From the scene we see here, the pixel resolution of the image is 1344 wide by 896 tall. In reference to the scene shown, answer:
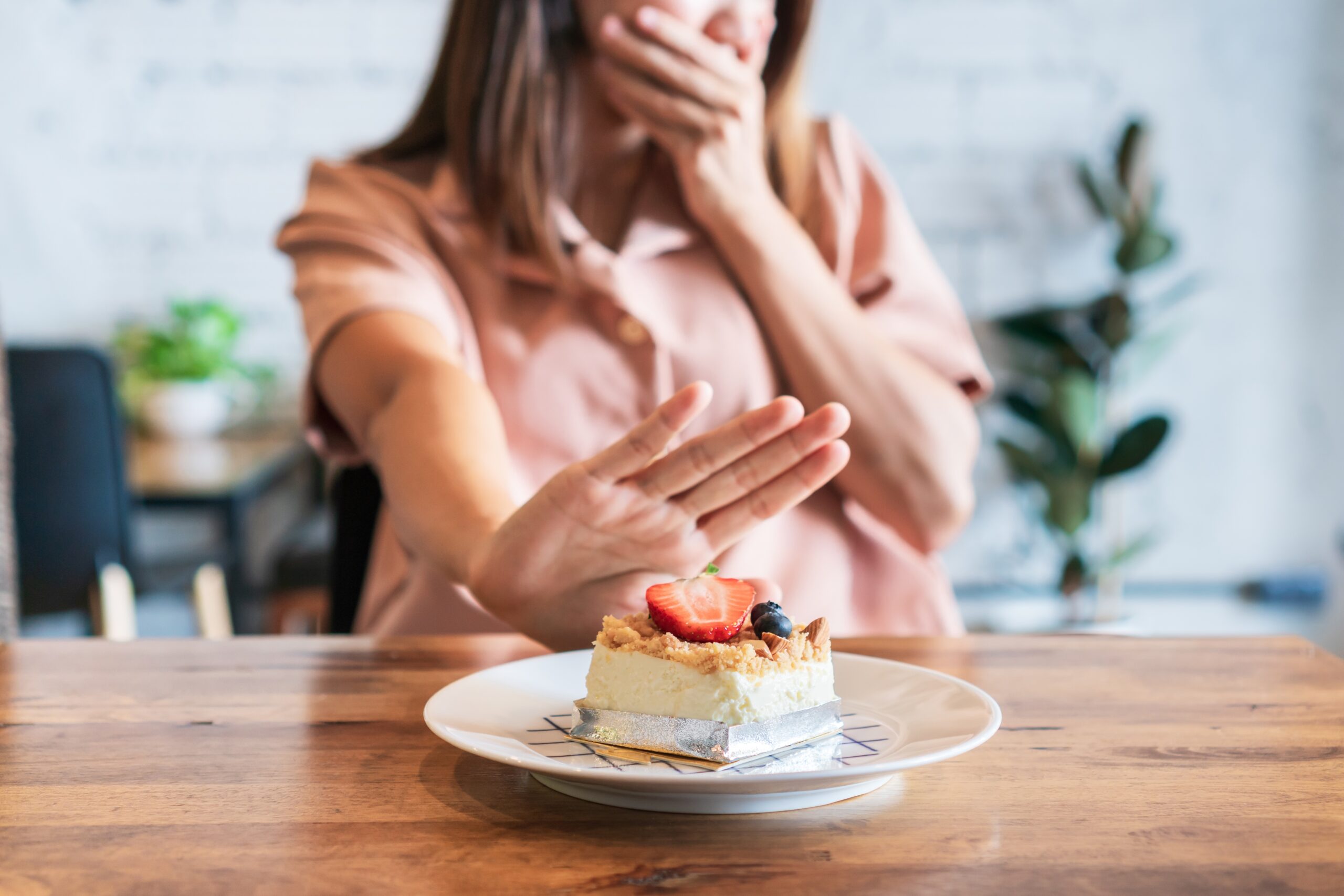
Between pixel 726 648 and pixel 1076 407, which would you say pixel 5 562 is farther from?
pixel 1076 407

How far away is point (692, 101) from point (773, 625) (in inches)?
28.0

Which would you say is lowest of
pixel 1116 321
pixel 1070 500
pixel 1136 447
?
pixel 1070 500

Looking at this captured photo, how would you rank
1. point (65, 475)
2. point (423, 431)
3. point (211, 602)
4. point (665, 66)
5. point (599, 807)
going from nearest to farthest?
point (599, 807)
point (423, 431)
point (665, 66)
point (65, 475)
point (211, 602)

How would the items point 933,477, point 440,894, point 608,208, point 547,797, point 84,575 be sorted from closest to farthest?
point 440,894 < point 547,797 < point 933,477 < point 608,208 < point 84,575

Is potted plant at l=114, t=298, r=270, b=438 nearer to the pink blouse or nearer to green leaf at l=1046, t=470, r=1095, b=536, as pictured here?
the pink blouse

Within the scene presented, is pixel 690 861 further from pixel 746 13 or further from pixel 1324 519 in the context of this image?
pixel 1324 519

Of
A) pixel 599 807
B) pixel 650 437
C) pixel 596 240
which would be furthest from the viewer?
pixel 596 240

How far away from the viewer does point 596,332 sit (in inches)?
44.8

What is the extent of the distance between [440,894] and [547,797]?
4.2 inches

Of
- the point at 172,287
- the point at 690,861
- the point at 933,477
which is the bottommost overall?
the point at 172,287

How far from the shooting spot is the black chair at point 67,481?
1.92 m

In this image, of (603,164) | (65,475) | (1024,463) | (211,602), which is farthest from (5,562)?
(1024,463)

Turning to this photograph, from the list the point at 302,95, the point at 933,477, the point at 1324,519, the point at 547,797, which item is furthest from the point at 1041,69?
the point at 547,797

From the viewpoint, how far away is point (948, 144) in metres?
2.75
